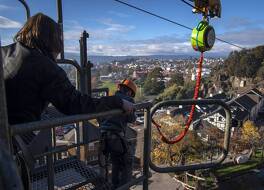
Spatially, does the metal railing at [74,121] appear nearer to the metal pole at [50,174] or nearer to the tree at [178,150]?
the metal pole at [50,174]

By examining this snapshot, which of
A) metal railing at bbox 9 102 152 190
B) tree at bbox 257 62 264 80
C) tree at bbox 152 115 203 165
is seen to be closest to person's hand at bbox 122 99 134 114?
metal railing at bbox 9 102 152 190

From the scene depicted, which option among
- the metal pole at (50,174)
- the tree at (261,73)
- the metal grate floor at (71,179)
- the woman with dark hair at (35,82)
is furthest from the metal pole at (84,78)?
the tree at (261,73)

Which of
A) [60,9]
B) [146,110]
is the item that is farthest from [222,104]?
[60,9]

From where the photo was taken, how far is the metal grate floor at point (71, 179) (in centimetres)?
259

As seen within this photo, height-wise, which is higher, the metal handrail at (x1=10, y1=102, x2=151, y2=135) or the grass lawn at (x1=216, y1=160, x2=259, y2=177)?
the metal handrail at (x1=10, y1=102, x2=151, y2=135)

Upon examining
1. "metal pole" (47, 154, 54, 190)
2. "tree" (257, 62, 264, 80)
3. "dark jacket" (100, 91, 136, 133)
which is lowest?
"tree" (257, 62, 264, 80)

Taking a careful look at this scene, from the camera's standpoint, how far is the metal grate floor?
2.59 m

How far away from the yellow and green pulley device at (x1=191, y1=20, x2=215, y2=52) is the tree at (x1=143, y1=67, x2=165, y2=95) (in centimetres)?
6687

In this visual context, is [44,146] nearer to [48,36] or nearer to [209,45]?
[48,36]

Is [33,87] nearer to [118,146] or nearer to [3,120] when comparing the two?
[3,120]

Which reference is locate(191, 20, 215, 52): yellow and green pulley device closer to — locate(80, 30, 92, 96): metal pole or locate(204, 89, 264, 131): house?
locate(80, 30, 92, 96): metal pole

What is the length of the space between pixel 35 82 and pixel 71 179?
1.14 metres

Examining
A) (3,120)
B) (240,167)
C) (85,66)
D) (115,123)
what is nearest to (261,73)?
(240,167)

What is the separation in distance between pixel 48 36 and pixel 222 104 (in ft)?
5.02
